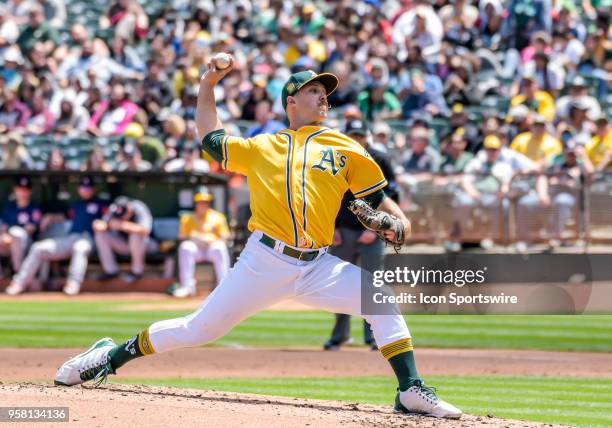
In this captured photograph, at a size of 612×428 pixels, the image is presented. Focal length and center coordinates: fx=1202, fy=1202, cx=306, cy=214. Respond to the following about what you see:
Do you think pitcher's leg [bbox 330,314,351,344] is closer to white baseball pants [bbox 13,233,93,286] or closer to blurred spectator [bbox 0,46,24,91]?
white baseball pants [bbox 13,233,93,286]

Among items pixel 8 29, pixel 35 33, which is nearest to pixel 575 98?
pixel 35 33

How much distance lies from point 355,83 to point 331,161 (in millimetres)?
12049

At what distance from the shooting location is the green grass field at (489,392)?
7348 mm

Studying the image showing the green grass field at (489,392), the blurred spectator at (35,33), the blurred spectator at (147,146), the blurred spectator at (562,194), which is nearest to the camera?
the green grass field at (489,392)

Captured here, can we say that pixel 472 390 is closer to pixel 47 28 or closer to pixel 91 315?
pixel 91 315

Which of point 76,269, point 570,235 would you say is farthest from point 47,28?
point 570,235

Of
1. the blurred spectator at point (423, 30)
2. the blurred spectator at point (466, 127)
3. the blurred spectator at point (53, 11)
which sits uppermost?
the blurred spectator at point (53, 11)

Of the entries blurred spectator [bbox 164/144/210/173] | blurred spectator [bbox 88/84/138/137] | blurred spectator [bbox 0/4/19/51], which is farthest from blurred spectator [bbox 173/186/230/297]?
blurred spectator [bbox 0/4/19/51]

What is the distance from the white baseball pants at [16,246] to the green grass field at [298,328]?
1.89 metres

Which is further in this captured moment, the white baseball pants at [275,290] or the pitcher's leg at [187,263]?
the pitcher's leg at [187,263]

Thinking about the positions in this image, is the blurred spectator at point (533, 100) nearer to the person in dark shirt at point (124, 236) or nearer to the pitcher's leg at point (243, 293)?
the person in dark shirt at point (124, 236)

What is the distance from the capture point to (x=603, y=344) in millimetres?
11539

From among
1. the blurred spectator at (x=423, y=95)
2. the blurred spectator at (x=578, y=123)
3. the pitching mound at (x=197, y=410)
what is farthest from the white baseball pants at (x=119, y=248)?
the pitching mound at (x=197, y=410)

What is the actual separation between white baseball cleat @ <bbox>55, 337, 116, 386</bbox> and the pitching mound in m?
0.07
